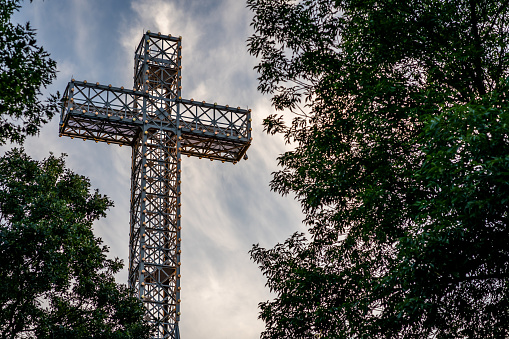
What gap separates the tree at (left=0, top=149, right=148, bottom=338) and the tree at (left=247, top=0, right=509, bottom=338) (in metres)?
3.80

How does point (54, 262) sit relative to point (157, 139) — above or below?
below

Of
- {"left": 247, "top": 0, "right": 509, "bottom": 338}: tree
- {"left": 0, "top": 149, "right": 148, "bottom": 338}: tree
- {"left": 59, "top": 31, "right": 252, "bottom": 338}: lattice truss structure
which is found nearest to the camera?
{"left": 247, "top": 0, "right": 509, "bottom": 338}: tree

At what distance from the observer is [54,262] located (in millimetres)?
15320

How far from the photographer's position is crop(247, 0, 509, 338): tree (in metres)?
11.9

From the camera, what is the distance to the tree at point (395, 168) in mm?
11852

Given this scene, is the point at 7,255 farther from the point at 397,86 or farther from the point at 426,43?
the point at 426,43

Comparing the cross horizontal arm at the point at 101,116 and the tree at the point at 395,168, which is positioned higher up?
the cross horizontal arm at the point at 101,116

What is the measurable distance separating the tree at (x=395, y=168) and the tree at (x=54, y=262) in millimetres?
3803

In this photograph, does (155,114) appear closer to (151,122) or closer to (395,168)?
(151,122)

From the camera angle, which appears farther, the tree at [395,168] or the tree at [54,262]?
the tree at [54,262]

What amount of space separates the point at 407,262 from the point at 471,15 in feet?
19.4

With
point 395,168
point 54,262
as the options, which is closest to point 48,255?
point 54,262

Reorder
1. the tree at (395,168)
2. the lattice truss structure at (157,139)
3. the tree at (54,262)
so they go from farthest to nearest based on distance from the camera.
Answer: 1. the lattice truss structure at (157,139)
2. the tree at (54,262)
3. the tree at (395,168)

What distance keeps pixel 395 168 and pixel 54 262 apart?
25.9 ft
